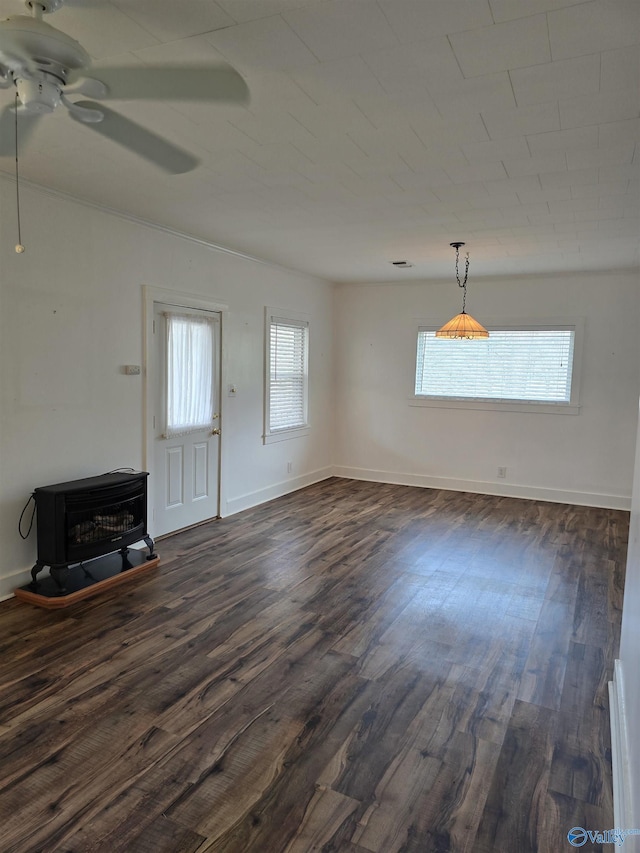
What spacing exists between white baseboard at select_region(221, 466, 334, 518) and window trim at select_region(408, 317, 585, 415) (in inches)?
64.4

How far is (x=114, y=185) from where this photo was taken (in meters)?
3.58

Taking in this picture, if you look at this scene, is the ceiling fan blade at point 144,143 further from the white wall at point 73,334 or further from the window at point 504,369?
the window at point 504,369

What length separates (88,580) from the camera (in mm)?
3816

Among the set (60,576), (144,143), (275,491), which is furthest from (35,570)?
(275,491)

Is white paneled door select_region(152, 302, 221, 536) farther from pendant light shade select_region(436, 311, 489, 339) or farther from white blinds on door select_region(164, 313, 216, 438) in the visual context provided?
pendant light shade select_region(436, 311, 489, 339)

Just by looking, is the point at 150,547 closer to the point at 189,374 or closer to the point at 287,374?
the point at 189,374

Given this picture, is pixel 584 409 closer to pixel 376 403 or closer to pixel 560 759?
pixel 376 403

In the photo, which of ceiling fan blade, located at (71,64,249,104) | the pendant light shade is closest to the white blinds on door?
the pendant light shade

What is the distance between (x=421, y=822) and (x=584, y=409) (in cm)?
556

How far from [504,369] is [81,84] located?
19.7 ft

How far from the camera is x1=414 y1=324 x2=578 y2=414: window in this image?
6.54 meters

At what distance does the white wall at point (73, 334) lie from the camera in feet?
11.8

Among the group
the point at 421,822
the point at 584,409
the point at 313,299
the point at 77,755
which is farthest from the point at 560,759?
the point at 313,299

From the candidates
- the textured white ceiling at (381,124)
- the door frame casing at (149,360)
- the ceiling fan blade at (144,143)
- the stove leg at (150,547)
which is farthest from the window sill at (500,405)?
the ceiling fan blade at (144,143)
